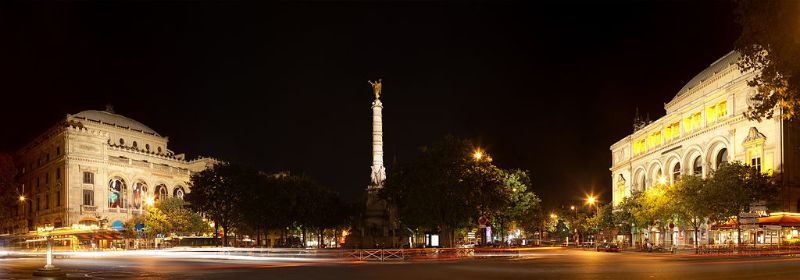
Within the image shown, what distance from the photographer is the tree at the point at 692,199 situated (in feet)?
185

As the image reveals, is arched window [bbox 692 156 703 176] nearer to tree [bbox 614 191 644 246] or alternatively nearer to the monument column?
tree [bbox 614 191 644 246]

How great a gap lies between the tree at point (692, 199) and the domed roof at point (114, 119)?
94.8 metres

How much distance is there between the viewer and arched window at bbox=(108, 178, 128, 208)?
102375mm

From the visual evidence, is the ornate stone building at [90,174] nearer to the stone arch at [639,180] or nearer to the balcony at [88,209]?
the balcony at [88,209]

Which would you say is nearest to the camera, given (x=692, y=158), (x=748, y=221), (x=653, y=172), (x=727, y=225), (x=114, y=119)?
(x=748, y=221)

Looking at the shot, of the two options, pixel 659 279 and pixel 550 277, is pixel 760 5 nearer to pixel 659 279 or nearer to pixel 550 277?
pixel 659 279

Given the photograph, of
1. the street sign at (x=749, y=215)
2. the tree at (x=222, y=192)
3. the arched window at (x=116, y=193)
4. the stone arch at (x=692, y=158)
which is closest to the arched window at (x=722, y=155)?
the stone arch at (x=692, y=158)

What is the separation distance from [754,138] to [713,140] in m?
8.25

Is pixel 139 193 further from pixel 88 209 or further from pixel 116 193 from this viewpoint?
pixel 88 209

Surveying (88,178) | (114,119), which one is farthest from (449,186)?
(114,119)

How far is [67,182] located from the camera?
9469 cm

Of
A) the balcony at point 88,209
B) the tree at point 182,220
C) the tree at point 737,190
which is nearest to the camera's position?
the tree at point 737,190

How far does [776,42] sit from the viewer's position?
16.9 meters

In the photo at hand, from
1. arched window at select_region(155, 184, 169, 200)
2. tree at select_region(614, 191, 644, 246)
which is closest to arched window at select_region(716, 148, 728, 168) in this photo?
tree at select_region(614, 191, 644, 246)
